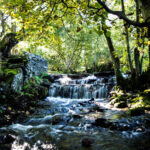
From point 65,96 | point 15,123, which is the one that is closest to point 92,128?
point 15,123

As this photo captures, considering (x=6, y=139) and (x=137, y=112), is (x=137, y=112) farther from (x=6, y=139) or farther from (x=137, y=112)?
(x=6, y=139)

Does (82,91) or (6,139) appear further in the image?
(82,91)

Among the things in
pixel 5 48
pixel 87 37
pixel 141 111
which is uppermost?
pixel 87 37

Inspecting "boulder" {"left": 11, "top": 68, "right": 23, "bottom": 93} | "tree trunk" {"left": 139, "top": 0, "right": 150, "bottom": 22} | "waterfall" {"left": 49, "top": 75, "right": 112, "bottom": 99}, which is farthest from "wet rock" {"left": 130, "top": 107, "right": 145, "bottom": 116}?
"boulder" {"left": 11, "top": 68, "right": 23, "bottom": 93}

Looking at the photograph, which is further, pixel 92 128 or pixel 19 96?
pixel 19 96

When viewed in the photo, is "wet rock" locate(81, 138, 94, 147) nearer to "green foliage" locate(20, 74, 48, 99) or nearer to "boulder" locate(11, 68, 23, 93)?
"boulder" locate(11, 68, 23, 93)

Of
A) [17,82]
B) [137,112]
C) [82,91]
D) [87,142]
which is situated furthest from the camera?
[82,91]

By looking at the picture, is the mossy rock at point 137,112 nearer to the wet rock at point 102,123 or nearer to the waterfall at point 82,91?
the wet rock at point 102,123

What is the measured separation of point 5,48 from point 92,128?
29.7 feet

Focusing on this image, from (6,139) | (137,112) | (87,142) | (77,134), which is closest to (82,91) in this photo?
(137,112)

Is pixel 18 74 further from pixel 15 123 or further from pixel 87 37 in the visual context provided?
pixel 87 37

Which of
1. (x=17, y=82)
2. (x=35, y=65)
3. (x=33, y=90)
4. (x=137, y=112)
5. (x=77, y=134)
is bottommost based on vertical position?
(x=77, y=134)

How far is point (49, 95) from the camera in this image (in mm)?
13180

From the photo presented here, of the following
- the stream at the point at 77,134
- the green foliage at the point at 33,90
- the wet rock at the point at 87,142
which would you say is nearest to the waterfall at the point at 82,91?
the green foliage at the point at 33,90
